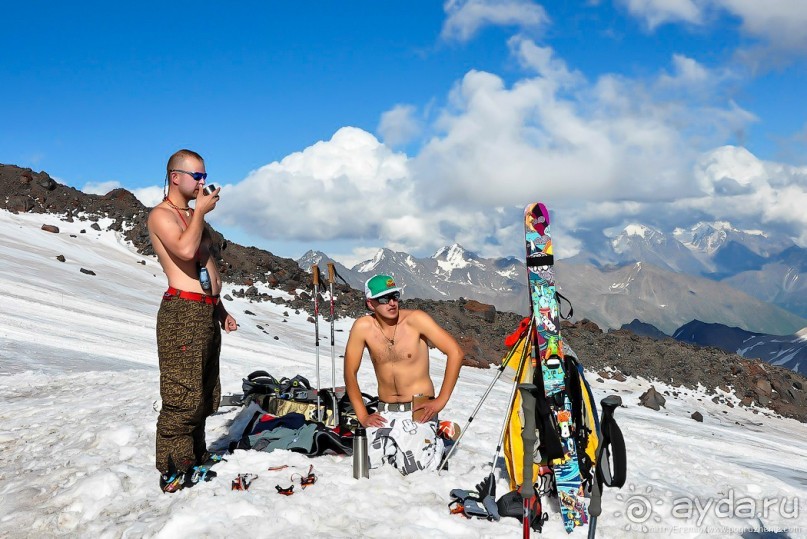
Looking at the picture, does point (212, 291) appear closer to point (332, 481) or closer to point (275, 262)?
point (332, 481)

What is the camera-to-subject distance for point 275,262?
4062 cm

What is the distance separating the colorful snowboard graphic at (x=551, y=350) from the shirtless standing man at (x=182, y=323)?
10.8 ft

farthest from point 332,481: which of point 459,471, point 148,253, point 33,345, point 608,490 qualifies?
point 148,253

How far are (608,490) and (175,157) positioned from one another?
18.9ft

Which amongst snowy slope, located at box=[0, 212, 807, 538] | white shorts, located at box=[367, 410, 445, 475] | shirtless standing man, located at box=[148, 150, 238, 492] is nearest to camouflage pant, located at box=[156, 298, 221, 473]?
shirtless standing man, located at box=[148, 150, 238, 492]

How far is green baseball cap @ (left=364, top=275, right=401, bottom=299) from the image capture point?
21.4 ft

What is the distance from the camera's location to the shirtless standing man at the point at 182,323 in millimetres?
5442

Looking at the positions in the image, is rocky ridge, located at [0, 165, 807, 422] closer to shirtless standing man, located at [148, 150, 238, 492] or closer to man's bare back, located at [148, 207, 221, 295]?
shirtless standing man, located at [148, 150, 238, 492]

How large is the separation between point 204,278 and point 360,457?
2.37 metres

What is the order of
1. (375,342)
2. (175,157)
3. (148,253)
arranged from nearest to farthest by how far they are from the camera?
(175,157) → (375,342) → (148,253)

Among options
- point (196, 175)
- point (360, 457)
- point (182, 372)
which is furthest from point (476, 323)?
point (196, 175)

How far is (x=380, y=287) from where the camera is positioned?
6.56 metres

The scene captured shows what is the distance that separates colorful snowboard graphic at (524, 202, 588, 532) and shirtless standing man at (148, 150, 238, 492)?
3297 millimetres

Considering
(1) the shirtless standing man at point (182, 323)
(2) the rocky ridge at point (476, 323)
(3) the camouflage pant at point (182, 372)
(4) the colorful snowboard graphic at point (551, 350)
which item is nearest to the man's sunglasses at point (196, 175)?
(1) the shirtless standing man at point (182, 323)
